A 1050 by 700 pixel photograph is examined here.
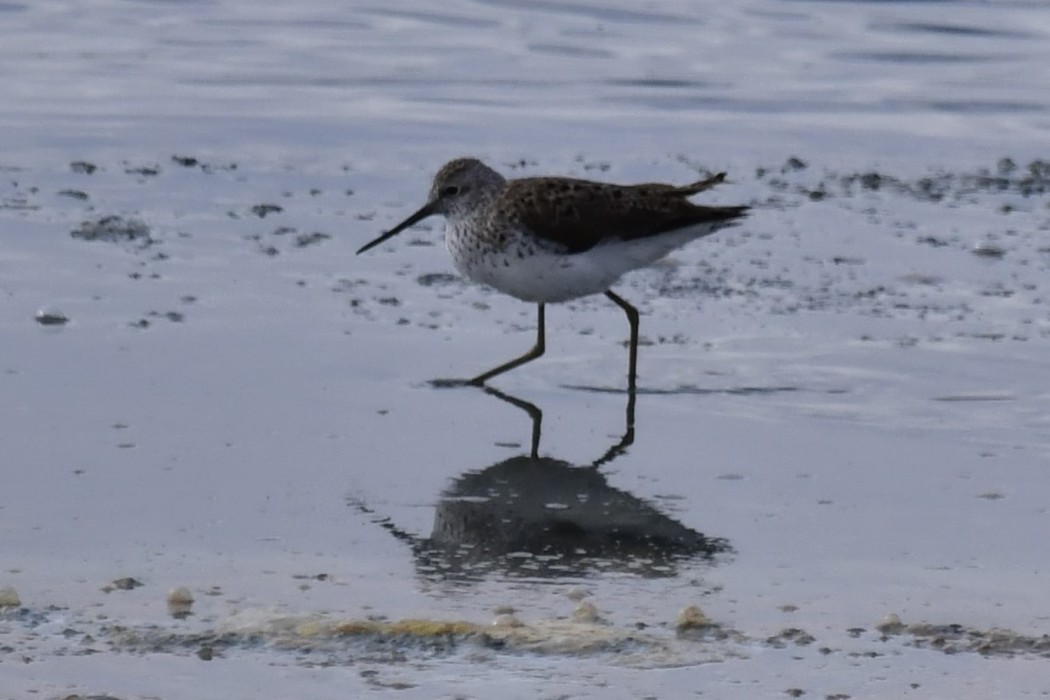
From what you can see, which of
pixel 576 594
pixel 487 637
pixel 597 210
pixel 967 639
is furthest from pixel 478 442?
pixel 967 639

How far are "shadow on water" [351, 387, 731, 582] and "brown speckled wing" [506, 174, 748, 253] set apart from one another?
55.2 inches

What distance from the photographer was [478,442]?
256 inches

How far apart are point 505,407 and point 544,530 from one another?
4.58 feet

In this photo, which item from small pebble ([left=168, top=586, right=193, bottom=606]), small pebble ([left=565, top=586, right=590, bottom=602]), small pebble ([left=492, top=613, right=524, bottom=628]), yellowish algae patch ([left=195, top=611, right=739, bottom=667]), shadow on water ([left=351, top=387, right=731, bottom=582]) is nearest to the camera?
yellowish algae patch ([left=195, top=611, right=739, bottom=667])

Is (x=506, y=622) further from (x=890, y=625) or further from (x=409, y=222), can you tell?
(x=409, y=222)

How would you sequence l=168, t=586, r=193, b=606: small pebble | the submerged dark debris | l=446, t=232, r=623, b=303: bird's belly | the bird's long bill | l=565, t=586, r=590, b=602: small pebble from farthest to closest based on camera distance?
1. the submerged dark debris
2. the bird's long bill
3. l=446, t=232, r=623, b=303: bird's belly
4. l=565, t=586, r=590, b=602: small pebble
5. l=168, t=586, r=193, b=606: small pebble

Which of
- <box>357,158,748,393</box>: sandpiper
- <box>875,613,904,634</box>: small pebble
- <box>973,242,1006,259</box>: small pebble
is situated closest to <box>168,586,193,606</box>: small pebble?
<box>875,613,904,634</box>: small pebble

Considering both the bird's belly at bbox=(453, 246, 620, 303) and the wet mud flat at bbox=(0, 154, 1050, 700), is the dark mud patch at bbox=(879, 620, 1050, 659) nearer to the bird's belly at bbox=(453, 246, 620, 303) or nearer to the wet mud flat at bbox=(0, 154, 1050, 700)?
the wet mud flat at bbox=(0, 154, 1050, 700)

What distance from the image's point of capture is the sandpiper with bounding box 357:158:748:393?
293 inches

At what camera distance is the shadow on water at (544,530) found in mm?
5250

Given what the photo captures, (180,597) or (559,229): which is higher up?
(559,229)

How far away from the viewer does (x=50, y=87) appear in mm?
12773

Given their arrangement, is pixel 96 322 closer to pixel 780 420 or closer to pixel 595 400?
pixel 595 400

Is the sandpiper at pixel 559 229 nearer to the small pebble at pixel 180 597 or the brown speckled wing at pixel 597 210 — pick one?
the brown speckled wing at pixel 597 210
